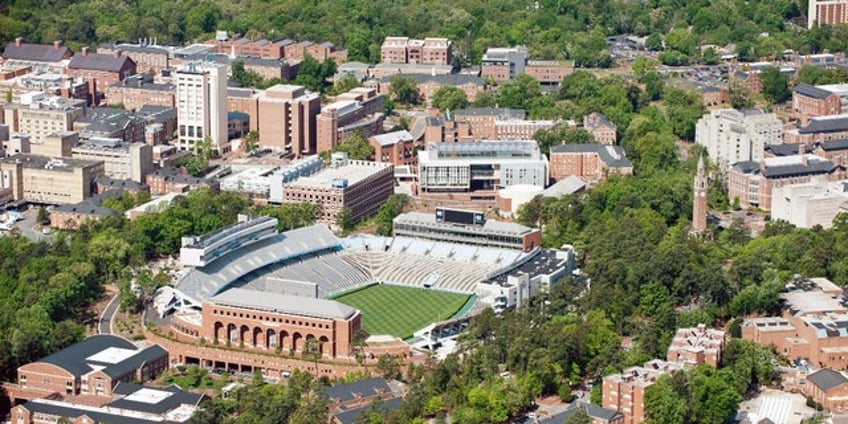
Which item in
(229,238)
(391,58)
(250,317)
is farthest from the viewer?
(391,58)

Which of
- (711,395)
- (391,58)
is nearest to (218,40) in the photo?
(391,58)

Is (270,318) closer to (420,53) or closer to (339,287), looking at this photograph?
(339,287)

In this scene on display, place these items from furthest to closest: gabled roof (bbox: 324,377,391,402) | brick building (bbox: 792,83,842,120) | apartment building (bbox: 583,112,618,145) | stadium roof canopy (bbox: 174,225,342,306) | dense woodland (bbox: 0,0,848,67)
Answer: dense woodland (bbox: 0,0,848,67) < brick building (bbox: 792,83,842,120) < apartment building (bbox: 583,112,618,145) < stadium roof canopy (bbox: 174,225,342,306) < gabled roof (bbox: 324,377,391,402)

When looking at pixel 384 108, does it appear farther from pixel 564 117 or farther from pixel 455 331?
pixel 455 331

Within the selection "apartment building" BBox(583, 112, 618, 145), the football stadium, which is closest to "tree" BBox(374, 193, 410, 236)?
the football stadium

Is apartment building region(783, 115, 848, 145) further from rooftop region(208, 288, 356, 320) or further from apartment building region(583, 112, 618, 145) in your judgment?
rooftop region(208, 288, 356, 320)

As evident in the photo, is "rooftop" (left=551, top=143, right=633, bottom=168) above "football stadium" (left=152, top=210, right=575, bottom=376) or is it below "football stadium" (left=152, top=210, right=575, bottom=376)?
above

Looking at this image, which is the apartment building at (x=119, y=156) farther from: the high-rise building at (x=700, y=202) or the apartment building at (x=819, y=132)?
the apartment building at (x=819, y=132)

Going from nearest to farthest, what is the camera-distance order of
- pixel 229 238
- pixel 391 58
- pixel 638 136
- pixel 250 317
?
pixel 250 317 → pixel 229 238 → pixel 638 136 → pixel 391 58
